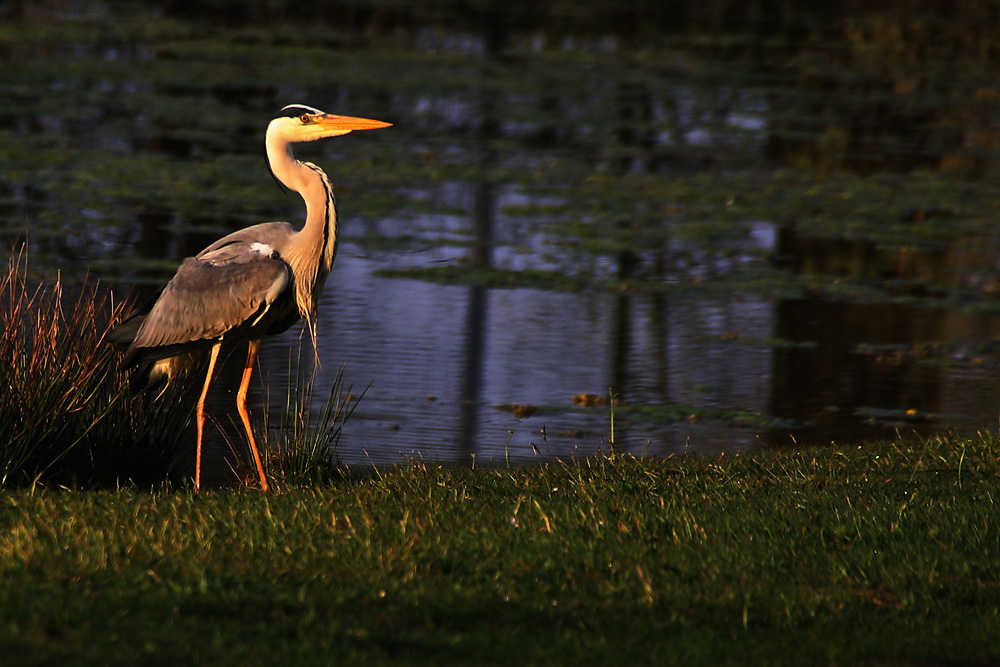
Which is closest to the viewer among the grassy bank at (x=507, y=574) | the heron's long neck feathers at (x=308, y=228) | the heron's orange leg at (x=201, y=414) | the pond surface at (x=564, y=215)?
the grassy bank at (x=507, y=574)

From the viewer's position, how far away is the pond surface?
34.2 ft

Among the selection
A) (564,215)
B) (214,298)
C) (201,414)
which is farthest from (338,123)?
(564,215)

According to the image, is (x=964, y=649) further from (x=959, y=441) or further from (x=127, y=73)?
(x=127, y=73)

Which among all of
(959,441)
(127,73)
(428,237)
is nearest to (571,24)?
(127,73)

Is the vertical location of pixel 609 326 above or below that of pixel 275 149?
below

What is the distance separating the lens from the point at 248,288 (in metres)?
8.06

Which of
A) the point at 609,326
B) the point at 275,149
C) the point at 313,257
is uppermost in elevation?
the point at 275,149

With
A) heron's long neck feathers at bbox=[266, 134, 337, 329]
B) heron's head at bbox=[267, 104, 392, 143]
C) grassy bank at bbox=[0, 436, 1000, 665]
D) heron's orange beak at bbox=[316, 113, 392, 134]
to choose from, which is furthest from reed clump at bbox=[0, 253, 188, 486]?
heron's orange beak at bbox=[316, 113, 392, 134]

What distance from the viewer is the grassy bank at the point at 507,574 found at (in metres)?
5.04

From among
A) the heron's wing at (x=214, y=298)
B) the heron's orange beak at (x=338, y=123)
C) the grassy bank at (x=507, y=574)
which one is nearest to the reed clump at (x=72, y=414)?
the heron's wing at (x=214, y=298)

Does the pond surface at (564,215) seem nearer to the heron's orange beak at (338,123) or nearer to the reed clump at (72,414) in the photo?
the reed clump at (72,414)

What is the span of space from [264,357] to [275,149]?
294 cm

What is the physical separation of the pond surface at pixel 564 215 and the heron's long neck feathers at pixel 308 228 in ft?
4.05

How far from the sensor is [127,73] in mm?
24625
